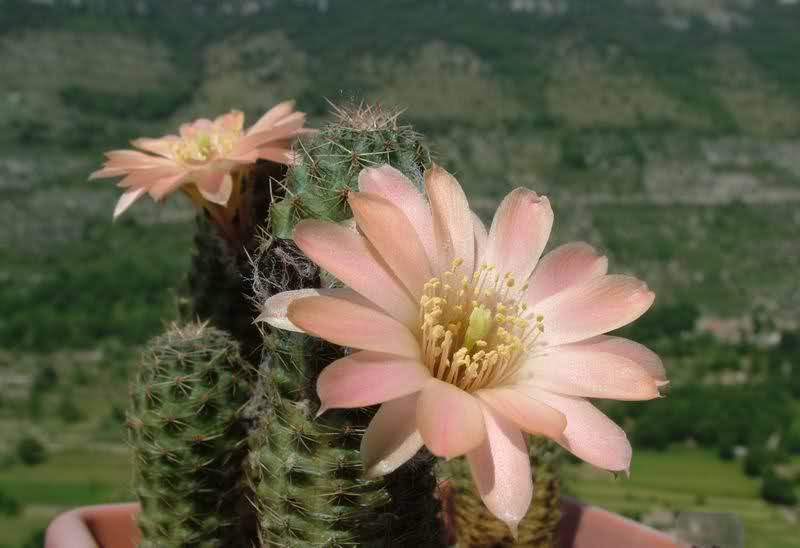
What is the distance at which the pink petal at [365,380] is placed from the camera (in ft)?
2.39

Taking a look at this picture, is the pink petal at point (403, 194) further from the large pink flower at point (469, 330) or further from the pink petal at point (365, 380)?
the pink petal at point (365, 380)

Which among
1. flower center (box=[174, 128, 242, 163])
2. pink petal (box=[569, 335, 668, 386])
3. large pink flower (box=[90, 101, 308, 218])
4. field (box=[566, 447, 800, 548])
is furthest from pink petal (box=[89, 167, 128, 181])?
field (box=[566, 447, 800, 548])

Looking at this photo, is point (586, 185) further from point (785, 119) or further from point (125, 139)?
point (125, 139)

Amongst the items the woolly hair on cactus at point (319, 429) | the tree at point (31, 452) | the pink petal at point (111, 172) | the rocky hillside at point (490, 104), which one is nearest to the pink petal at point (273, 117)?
the pink petal at point (111, 172)

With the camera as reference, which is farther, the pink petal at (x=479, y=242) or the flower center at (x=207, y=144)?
the flower center at (x=207, y=144)

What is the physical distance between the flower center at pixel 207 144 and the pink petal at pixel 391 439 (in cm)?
78

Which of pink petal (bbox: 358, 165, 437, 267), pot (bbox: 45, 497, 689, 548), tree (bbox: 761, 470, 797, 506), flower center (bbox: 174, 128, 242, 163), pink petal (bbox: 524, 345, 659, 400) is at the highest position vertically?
pink petal (bbox: 358, 165, 437, 267)

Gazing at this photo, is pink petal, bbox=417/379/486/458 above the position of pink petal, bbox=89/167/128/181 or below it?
above

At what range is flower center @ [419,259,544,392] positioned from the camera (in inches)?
35.4

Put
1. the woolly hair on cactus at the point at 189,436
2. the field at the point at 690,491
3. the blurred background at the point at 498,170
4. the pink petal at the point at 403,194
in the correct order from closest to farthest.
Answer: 1. the pink petal at the point at 403,194
2. the woolly hair on cactus at the point at 189,436
3. the field at the point at 690,491
4. the blurred background at the point at 498,170

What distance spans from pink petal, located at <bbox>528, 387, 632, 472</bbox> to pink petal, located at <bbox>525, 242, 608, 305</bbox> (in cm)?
17

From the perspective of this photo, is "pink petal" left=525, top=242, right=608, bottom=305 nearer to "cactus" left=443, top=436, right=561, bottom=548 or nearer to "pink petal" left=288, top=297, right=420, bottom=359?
"pink petal" left=288, top=297, right=420, bottom=359

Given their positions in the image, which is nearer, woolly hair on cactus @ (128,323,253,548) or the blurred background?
woolly hair on cactus @ (128,323,253,548)

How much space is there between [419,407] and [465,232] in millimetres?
312
